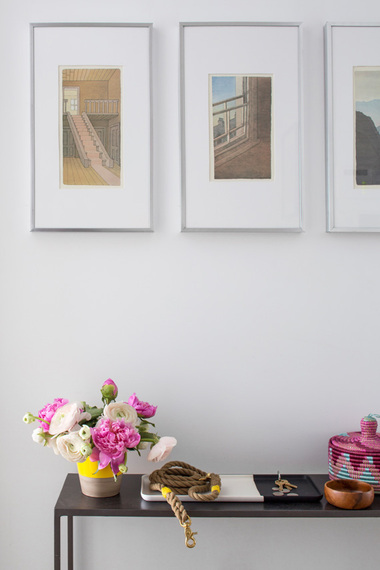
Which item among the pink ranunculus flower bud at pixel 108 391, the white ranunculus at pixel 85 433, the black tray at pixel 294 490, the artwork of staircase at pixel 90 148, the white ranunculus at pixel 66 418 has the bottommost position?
the black tray at pixel 294 490

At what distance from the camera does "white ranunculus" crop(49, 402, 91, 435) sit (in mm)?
1242

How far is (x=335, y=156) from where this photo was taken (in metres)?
1.46

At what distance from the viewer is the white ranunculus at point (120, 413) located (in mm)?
1246

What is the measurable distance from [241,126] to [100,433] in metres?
0.86

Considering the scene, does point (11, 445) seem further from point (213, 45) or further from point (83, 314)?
point (213, 45)

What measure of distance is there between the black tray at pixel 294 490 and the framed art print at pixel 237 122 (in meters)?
0.65

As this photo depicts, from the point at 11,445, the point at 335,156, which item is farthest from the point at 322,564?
the point at 335,156

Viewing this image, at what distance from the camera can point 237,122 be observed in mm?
1456

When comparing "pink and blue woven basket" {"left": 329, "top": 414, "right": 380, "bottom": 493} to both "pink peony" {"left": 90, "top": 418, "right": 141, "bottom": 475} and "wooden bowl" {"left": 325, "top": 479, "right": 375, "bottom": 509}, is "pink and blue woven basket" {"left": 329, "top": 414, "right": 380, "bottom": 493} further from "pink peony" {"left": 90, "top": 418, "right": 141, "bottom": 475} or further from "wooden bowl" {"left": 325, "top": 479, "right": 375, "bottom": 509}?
"pink peony" {"left": 90, "top": 418, "right": 141, "bottom": 475}

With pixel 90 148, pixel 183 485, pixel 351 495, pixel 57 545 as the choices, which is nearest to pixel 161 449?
pixel 183 485

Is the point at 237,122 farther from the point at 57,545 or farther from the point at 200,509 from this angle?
the point at 57,545

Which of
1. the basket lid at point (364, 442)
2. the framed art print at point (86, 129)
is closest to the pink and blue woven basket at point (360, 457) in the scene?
the basket lid at point (364, 442)

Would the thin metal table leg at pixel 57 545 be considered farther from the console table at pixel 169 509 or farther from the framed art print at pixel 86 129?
the framed art print at pixel 86 129

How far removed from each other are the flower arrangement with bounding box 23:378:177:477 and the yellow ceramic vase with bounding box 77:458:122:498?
42 mm
